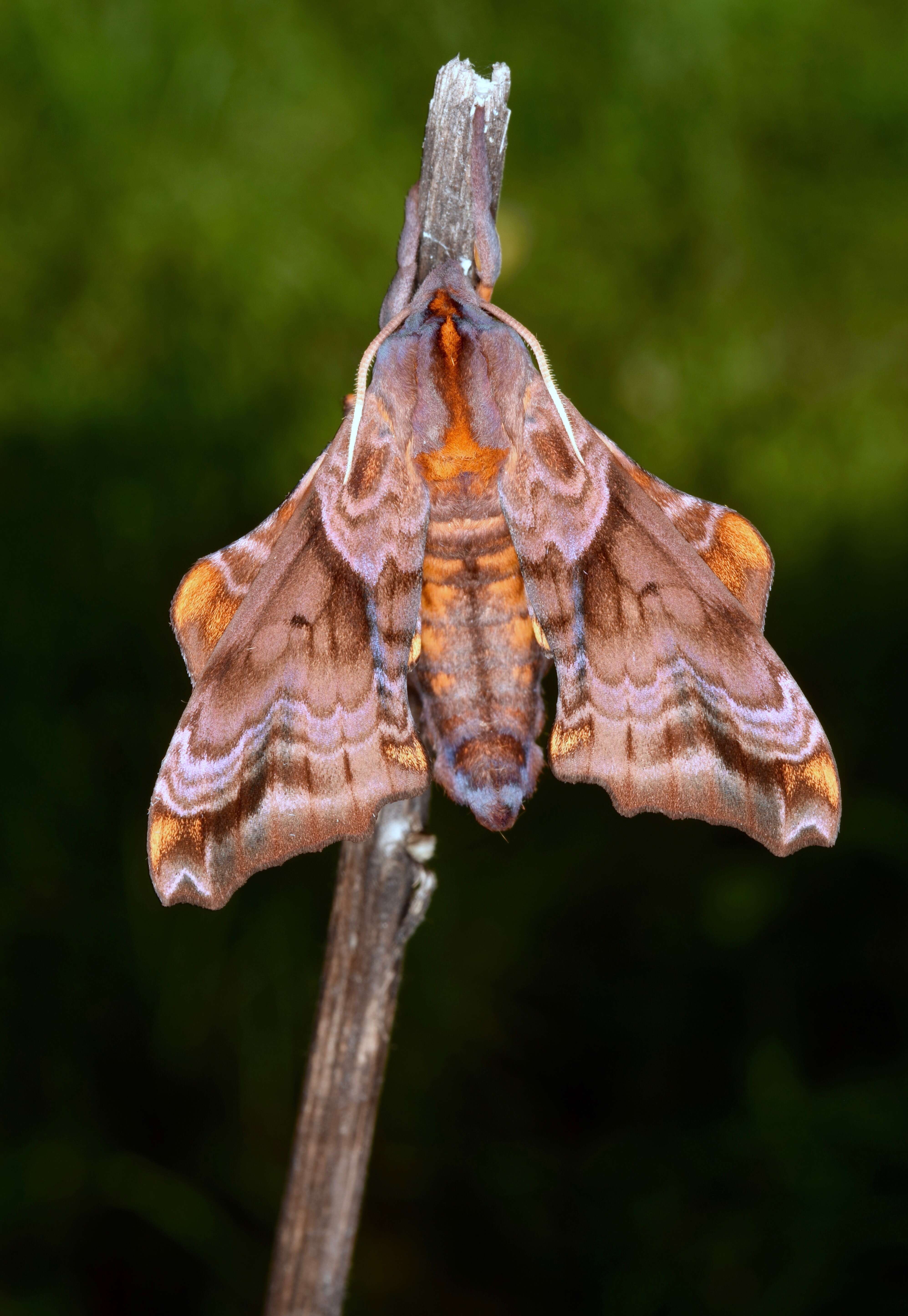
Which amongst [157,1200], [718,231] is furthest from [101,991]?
[718,231]

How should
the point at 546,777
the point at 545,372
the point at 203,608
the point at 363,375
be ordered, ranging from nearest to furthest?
the point at 363,375 < the point at 545,372 < the point at 203,608 < the point at 546,777

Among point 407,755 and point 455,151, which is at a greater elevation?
point 455,151

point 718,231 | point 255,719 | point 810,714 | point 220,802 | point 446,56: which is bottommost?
point 220,802

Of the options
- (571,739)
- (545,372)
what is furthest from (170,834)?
(545,372)

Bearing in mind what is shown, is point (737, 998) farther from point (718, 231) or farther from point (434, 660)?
point (718, 231)

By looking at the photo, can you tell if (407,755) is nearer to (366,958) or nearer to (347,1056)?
(366,958)

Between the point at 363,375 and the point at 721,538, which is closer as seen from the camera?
the point at 363,375
